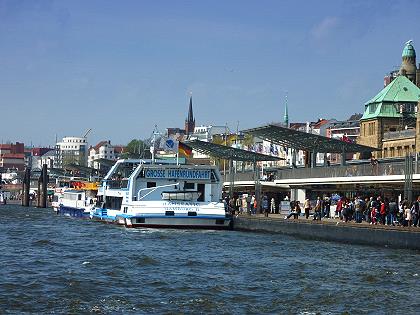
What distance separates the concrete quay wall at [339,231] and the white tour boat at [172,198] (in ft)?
7.19

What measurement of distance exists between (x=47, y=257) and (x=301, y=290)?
45.5ft

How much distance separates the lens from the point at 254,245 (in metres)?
48.1

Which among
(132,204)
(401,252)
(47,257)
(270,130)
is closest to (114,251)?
(47,257)

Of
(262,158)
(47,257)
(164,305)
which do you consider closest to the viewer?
(164,305)

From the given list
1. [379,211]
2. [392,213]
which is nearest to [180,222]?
[379,211]

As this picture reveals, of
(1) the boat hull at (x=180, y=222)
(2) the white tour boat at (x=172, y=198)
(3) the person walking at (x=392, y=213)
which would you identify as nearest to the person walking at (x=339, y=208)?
(3) the person walking at (x=392, y=213)

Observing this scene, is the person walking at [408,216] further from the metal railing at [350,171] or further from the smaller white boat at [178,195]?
the smaller white boat at [178,195]

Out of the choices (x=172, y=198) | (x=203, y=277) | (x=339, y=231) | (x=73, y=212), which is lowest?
(x=203, y=277)

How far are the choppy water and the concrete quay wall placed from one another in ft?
3.06

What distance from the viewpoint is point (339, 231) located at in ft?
165

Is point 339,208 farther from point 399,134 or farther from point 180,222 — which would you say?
point 399,134

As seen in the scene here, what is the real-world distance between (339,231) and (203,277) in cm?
1841

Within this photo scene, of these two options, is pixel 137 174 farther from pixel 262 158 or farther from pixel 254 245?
pixel 262 158

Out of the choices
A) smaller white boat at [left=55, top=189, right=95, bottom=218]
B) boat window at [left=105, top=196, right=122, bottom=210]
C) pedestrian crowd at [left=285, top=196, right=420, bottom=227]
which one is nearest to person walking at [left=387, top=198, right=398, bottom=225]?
pedestrian crowd at [left=285, top=196, right=420, bottom=227]
